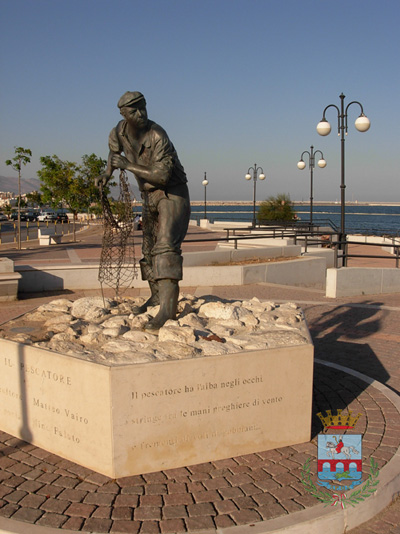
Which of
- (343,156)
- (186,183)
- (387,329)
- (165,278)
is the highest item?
(343,156)

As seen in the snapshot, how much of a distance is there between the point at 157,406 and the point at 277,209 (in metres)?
35.5

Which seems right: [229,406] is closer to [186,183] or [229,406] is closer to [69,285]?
[186,183]

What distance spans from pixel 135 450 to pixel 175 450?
31 centimetres

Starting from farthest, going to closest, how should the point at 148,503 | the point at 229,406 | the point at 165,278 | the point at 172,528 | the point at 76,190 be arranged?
the point at 76,190 → the point at 165,278 → the point at 229,406 → the point at 148,503 → the point at 172,528

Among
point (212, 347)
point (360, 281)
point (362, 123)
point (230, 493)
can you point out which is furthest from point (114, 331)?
point (362, 123)

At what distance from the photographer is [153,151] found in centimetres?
515

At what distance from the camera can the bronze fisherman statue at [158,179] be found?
197 inches

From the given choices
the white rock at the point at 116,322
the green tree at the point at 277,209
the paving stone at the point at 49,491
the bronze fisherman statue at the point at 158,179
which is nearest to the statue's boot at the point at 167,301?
the bronze fisherman statue at the point at 158,179

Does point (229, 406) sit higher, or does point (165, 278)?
point (165, 278)

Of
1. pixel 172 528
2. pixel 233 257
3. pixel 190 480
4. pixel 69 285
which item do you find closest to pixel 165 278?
pixel 190 480

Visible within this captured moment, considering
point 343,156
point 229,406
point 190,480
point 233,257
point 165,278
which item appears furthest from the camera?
point 343,156

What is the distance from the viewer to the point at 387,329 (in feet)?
28.9

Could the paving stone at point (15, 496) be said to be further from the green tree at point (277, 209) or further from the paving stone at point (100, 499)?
the green tree at point (277, 209)

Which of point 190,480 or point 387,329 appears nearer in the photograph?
point 190,480
